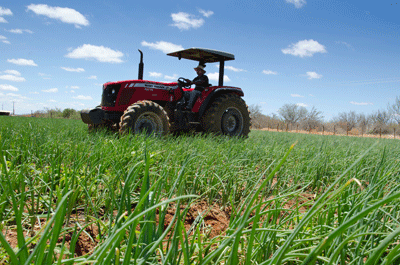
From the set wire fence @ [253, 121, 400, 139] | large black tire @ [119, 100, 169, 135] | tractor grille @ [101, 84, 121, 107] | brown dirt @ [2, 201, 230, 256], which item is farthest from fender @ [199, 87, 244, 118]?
wire fence @ [253, 121, 400, 139]

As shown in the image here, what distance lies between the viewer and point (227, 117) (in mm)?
5387

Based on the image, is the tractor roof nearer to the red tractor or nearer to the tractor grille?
the red tractor

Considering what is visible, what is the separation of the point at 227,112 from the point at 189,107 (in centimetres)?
85

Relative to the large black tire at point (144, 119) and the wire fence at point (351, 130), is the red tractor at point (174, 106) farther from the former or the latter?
the wire fence at point (351, 130)

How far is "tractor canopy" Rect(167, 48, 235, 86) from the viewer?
5.05m

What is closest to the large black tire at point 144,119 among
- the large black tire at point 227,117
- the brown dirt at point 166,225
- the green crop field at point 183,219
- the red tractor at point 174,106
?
the red tractor at point 174,106

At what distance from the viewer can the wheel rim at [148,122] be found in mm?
4227

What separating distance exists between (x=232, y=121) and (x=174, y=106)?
4.38ft

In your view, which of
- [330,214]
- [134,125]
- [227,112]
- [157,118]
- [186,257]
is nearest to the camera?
[186,257]

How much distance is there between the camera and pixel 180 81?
505cm

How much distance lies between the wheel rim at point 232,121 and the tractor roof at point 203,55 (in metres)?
1.11

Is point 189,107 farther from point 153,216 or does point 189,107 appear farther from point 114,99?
point 153,216

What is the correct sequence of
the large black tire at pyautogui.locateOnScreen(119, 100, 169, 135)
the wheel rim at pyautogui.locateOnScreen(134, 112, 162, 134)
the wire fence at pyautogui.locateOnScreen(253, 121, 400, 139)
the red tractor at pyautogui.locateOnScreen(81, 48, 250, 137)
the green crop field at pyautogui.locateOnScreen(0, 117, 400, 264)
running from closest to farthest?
the green crop field at pyautogui.locateOnScreen(0, 117, 400, 264), the large black tire at pyautogui.locateOnScreen(119, 100, 169, 135), the wheel rim at pyautogui.locateOnScreen(134, 112, 162, 134), the red tractor at pyautogui.locateOnScreen(81, 48, 250, 137), the wire fence at pyautogui.locateOnScreen(253, 121, 400, 139)


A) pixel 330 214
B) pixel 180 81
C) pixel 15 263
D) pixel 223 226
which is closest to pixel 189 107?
pixel 180 81
